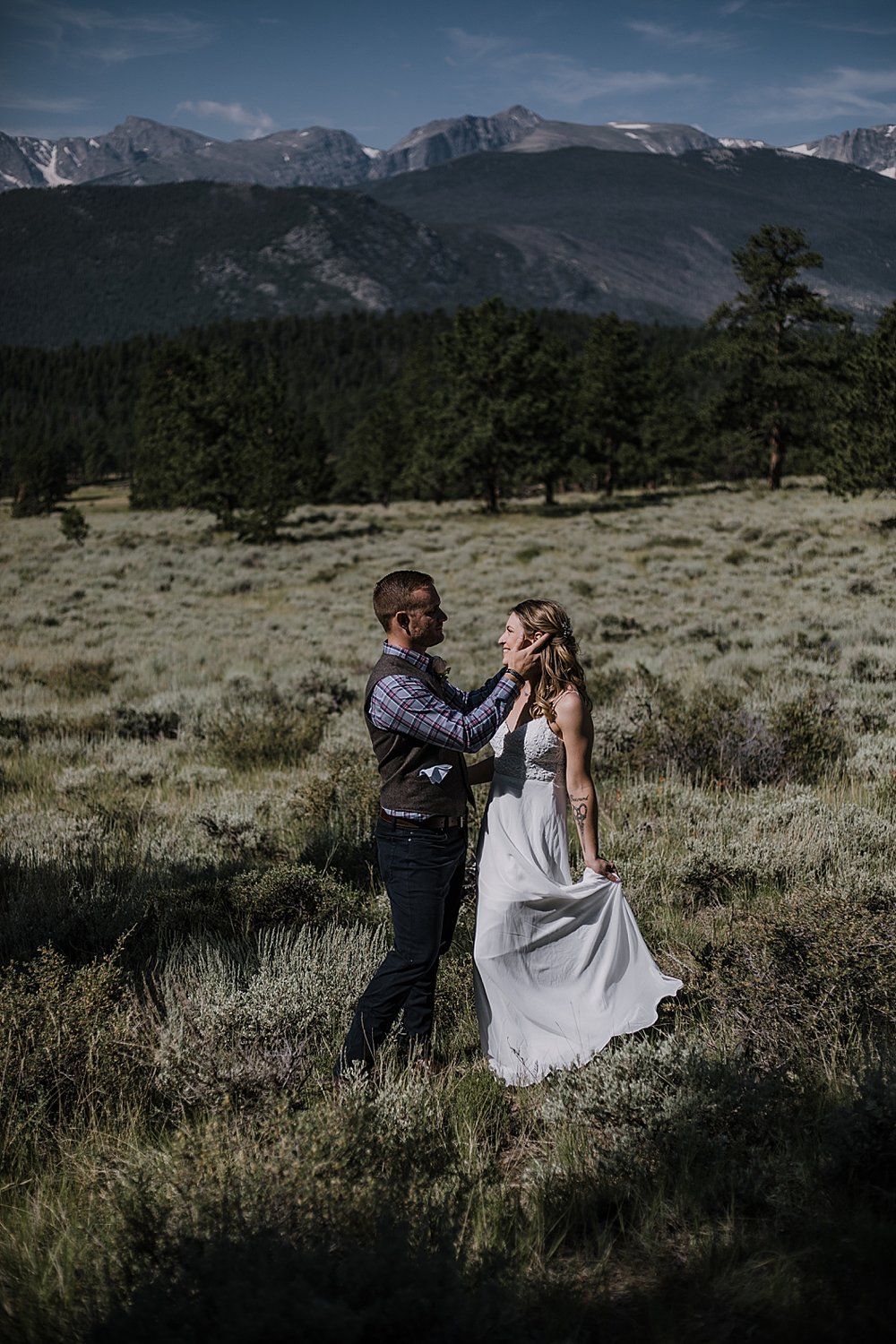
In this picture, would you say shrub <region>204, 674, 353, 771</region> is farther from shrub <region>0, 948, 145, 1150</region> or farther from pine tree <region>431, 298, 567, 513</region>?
pine tree <region>431, 298, 567, 513</region>

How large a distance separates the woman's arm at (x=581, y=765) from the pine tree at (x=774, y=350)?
1554 inches

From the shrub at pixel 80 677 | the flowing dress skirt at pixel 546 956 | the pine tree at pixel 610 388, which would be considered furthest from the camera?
Result: the pine tree at pixel 610 388

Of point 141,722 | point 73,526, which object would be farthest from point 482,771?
point 73,526

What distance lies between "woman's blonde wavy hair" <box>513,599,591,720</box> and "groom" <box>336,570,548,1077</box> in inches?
9.7

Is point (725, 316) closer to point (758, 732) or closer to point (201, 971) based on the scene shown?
point (758, 732)

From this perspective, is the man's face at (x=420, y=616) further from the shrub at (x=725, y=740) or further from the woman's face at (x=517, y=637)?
the shrub at (x=725, y=740)

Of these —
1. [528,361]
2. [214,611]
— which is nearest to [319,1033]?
[214,611]

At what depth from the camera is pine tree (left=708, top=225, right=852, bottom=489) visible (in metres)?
38.8

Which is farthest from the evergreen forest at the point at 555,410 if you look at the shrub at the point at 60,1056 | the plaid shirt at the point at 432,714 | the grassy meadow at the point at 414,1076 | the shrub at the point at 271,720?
the shrub at the point at 60,1056

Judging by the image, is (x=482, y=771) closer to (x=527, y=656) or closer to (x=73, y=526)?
(x=527, y=656)

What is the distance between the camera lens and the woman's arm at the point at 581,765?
350cm

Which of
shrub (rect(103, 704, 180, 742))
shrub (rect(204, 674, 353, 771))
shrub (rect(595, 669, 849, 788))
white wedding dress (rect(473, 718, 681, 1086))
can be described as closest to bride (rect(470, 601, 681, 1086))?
white wedding dress (rect(473, 718, 681, 1086))

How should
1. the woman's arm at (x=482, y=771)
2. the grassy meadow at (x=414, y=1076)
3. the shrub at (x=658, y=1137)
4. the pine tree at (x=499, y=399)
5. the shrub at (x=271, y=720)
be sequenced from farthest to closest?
the pine tree at (x=499, y=399) → the shrub at (x=271, y=720) → the woman's arm at (x=482, y=771) → the shrub at (x=658, y=1137) → the grassy meadow at (x=414, y=1076)

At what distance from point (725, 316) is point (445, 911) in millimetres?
42151
